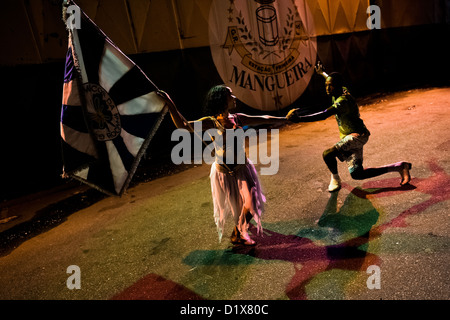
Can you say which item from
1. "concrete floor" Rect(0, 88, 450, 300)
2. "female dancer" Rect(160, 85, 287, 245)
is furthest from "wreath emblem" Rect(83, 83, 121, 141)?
"concrete floor" Rect(0, 88, 450, 300)

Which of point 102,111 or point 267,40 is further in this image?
point 267,40

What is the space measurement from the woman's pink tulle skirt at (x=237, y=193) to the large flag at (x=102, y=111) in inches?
35.9

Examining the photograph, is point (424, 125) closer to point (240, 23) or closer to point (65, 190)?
point (240, 23)

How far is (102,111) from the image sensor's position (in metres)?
2.59

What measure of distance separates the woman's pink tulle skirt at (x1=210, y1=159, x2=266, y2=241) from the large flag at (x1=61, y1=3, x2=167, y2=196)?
912 mm

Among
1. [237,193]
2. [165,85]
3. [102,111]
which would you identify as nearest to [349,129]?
[237,193]

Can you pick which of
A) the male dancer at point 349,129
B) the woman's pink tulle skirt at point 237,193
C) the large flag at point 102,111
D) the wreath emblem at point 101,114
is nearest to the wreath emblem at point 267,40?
the male dancer at point 349,129

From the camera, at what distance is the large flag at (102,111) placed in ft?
8.17

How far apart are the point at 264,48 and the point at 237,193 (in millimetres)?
8259

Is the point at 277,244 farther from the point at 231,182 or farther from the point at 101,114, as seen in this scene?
the point at 101,114

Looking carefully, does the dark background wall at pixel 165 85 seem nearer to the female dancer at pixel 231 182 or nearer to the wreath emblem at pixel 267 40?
the wreath emblem at pixel 267 40

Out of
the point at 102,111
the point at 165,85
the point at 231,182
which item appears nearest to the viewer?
the point at 102,111

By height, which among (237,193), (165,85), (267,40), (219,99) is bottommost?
(237,193)

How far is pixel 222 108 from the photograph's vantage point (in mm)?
2910
